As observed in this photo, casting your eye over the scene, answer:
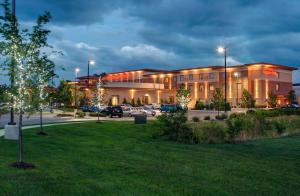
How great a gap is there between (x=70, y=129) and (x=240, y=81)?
230 feet

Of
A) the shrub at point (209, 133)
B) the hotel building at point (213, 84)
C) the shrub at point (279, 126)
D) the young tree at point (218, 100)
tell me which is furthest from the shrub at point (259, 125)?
the hotel building at point (213, 84)

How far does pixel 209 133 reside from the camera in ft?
70.9

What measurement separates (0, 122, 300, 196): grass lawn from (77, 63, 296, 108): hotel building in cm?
6246

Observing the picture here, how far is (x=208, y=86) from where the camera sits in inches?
3740

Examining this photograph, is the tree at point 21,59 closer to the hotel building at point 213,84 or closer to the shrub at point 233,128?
the shrub at point 233,128

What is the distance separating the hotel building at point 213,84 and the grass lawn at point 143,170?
6246 cm

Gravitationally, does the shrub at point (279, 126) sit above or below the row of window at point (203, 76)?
below

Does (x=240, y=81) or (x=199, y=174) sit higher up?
(x=240, y=81)

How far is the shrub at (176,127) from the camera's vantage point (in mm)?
21217

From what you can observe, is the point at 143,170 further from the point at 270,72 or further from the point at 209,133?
the point at 270,72

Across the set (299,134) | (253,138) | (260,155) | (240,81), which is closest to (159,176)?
(260,155)

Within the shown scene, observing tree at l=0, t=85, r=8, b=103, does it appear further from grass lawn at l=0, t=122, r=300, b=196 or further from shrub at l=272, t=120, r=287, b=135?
shrub at l=272, t=120, r=287, b=135

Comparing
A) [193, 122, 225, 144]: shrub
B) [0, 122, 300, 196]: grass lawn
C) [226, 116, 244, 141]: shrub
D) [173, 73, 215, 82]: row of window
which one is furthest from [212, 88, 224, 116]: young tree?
[0, 122, 300, 196]: grass lawn

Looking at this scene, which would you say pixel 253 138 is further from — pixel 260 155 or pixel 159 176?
pixel 159 176
